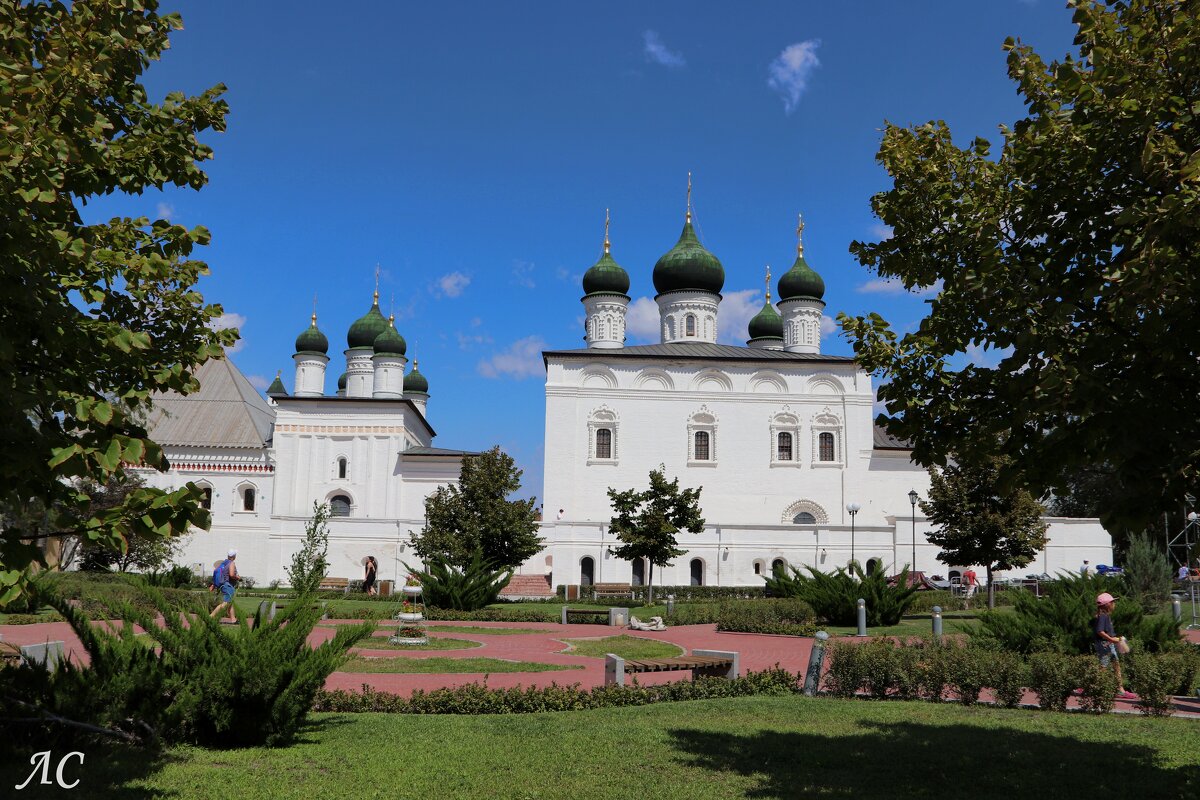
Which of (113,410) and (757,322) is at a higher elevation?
(757,322)

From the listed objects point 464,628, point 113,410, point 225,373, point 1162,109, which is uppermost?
point 225,373

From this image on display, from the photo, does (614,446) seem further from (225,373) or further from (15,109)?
(15,109)

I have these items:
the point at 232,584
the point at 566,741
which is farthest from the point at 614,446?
the point at 566,741

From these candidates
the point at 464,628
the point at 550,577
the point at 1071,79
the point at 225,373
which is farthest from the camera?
the point at 225,373

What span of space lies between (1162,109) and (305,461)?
4195 cm

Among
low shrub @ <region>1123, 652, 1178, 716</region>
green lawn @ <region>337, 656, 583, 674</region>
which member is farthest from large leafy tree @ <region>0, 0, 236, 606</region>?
low shrub @ <region>1123, 652, 1178, 716</region>

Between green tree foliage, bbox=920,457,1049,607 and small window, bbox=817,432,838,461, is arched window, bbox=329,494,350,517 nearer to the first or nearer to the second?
small window, bbox=817,432,838,461

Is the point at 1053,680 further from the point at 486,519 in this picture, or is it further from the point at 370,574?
the point at 486,519

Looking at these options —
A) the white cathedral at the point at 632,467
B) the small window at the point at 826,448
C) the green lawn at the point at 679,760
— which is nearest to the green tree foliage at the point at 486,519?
the white cathedral at the point at 632,467

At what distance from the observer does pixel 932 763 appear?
21.7 feet

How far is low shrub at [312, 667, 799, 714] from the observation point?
8734 millimetres

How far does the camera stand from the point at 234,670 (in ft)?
21.9

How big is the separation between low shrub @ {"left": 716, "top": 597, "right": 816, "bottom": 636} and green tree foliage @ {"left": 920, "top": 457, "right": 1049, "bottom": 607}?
640cm

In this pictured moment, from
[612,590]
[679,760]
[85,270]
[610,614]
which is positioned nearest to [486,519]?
[612,590]
